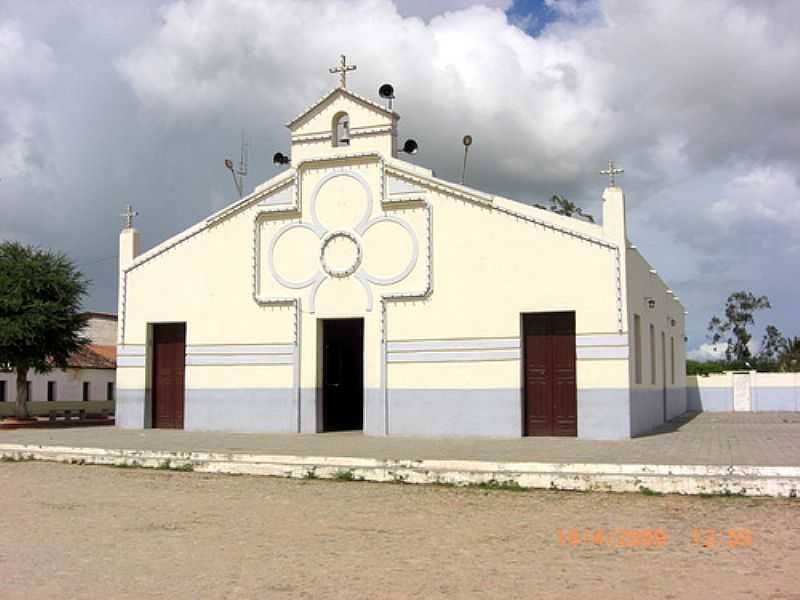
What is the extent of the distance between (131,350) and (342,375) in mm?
6421

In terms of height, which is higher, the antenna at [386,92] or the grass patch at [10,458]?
the antenna at [386,92]

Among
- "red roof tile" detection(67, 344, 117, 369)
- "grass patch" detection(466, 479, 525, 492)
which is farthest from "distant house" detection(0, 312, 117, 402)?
"grass patch" detection(466, 479, 525, 492)

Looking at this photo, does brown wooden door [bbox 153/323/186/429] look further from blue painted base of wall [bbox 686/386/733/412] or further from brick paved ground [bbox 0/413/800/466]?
blue painted base of wall [bbox 686/386/733/412]

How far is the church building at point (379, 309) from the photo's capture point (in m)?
20.7

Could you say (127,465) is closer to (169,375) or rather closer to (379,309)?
(379,309)

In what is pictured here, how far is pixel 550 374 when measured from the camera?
2114 cm

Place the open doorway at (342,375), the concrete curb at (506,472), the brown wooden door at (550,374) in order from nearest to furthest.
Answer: the concrete curb at (506,472), the brown wooden door at (550,374), the open doorway at (342,375)

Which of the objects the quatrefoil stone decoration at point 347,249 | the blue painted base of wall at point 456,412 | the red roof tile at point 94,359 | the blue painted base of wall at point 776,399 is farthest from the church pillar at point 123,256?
the blue painted base of wall at point 776,399

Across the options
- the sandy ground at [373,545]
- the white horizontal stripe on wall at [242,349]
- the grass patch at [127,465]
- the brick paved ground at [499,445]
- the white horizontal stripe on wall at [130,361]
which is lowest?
the sandy ground at [373,545]

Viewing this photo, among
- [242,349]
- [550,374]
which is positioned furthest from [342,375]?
[550,374]

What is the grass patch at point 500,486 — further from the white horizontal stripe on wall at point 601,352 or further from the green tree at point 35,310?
the green tree at point 35,310

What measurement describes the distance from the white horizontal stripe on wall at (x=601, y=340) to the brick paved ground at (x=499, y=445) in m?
2.30

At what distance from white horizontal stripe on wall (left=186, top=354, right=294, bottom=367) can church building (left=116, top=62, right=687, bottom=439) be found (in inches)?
2.3

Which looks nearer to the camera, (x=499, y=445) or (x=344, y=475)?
(x=344, y=475)
